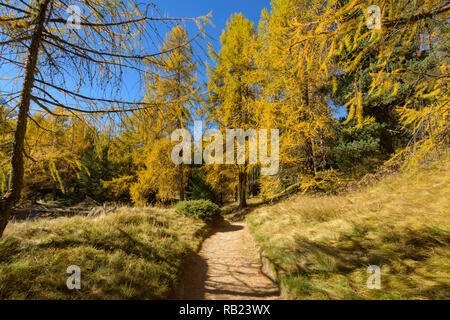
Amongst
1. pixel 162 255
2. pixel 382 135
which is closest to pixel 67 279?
pixel 162 255

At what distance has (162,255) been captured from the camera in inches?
155

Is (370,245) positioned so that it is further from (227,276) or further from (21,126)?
(21,126)

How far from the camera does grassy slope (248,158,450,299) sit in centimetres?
247

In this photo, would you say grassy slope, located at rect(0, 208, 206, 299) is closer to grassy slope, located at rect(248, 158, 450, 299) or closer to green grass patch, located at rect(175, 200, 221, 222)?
grassy slope, located at rect(248, 158, 450, 299)

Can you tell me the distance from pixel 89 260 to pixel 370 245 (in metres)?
5.21

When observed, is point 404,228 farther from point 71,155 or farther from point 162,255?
point 71,155

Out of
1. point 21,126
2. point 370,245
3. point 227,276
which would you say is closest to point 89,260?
point 21,126

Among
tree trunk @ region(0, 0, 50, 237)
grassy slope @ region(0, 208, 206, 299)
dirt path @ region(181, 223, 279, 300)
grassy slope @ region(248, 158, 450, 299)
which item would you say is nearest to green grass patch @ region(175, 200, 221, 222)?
dirt path @ region(181, 223, 279, 300)

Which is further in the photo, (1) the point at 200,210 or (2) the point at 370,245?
(1) the point at 200,210

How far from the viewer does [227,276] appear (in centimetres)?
395

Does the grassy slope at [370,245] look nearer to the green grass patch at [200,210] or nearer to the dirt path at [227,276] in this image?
the dirt path at [227,276]

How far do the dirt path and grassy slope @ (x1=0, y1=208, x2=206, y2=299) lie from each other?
0.46m

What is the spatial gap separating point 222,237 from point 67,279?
5238mm

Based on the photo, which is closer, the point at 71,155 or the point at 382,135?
the point at 71,155
